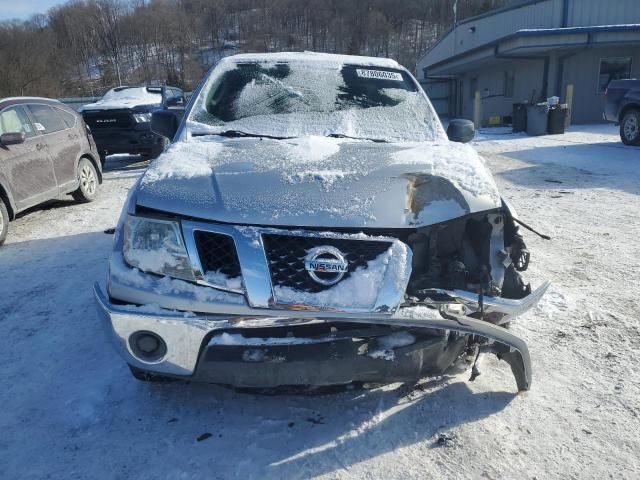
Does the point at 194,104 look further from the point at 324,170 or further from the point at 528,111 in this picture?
the point at 528,111

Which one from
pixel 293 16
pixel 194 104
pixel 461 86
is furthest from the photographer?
pixel 293 16

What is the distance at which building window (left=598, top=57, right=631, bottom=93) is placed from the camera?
63.0 feet

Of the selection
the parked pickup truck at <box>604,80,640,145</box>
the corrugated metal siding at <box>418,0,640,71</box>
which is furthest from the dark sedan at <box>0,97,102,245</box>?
the corrugated metal siding at <box>418,0,640,71</box>

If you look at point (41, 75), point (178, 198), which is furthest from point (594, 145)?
point (41, 75)

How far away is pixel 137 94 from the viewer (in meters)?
11.8

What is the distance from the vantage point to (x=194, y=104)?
353 centimetres

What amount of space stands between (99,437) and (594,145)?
1312 cm

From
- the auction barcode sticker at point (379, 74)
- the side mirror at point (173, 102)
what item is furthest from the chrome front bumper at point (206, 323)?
the side mirror at point (173, 102)

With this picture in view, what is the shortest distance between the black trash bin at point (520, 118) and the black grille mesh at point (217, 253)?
54.6ft

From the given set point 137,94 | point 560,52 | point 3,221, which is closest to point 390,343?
point 3,221

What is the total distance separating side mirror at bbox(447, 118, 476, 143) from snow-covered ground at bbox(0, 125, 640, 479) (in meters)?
1.36

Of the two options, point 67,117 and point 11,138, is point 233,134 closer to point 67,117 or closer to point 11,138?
point 11,138

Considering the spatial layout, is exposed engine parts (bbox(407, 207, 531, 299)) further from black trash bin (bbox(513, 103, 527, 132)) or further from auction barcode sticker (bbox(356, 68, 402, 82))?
black trash bin (bbox(513, 103, 527, 132))

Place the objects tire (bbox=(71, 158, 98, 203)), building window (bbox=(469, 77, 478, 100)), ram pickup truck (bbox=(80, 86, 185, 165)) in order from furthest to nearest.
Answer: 1. building window (bbox=(469, 77, 478, 100))
2. ram pickup truck (bbox=(80, 86, 185, 165))
3. tire (bbox=(71, 158, 98, 203))
